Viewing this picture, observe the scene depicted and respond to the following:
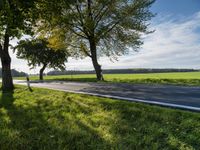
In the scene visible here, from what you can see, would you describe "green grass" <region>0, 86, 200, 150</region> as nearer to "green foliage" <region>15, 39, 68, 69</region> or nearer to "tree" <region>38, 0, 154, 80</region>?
"tree" <region>38, 0, 154, 80</region>

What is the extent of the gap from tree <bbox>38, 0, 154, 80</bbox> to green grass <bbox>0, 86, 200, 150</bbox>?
17.6m

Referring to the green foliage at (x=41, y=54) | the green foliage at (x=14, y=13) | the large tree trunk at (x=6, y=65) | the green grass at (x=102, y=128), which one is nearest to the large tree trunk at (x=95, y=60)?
the large tree trunk at (x=6, y=65)

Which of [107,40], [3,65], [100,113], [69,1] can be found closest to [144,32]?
[107,40]

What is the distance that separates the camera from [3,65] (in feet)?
57.7

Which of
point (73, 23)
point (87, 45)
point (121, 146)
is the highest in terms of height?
point (73, 23)

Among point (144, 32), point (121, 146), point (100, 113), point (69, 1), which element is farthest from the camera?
point (144, 32)

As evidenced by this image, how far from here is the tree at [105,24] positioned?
25.6 meters

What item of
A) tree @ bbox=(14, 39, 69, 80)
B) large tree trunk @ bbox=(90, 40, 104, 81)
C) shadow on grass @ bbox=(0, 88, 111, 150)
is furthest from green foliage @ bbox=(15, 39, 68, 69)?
shadow on grass @ bbox=(0, 88, 111, 150)

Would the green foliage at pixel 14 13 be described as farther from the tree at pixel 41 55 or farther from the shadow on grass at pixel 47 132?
the tree at pixel 41 55

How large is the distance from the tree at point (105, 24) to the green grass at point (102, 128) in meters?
17.6

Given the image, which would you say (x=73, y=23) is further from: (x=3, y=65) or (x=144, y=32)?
(x=3, y=65)

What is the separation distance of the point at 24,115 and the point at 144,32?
20148mm

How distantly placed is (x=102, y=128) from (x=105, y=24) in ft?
68.9

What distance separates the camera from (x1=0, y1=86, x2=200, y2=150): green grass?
552cm
